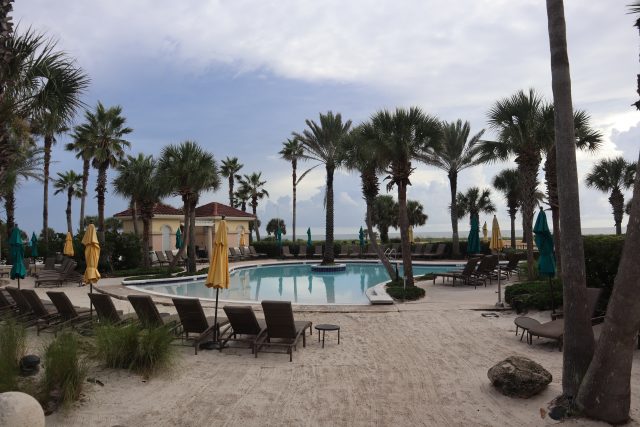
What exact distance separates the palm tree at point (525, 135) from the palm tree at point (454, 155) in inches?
413

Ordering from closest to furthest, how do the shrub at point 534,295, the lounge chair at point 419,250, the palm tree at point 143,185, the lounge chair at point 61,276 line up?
the shrub at point 534,295
the lounge chair at point 61,276
the palm tree at point 143,185
the lounge chair at point 419,250

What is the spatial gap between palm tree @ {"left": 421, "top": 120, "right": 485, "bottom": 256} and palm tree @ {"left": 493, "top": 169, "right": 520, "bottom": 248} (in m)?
8.44

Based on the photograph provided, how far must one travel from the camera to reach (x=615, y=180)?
91.1 feet

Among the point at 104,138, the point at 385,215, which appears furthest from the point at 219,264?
the point at 385,215

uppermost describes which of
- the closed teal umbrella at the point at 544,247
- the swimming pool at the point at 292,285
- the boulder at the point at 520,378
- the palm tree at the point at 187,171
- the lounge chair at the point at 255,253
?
the palm tree at the point at 187,171

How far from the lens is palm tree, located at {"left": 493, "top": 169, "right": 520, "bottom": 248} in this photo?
33.4 meters

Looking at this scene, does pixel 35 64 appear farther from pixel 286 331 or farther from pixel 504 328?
pixel 504 328

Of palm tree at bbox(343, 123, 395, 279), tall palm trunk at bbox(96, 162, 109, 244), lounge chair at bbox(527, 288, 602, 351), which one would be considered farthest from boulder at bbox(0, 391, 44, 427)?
tall palm trunk at bbox(96, 162, 109, 244)

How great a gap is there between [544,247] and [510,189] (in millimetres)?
26706

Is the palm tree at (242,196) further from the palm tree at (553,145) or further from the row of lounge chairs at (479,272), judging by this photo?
the palm tree at (553,145)

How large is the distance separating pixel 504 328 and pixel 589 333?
4406 mm

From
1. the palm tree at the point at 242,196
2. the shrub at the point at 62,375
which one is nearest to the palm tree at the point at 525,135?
the shrub at the point at 62,375

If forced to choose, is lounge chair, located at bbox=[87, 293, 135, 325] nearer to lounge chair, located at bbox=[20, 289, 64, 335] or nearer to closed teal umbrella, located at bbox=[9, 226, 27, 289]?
lounge chair, located at bbox=[20, 289, 64, 335]

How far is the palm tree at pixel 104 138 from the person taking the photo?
2181cm
